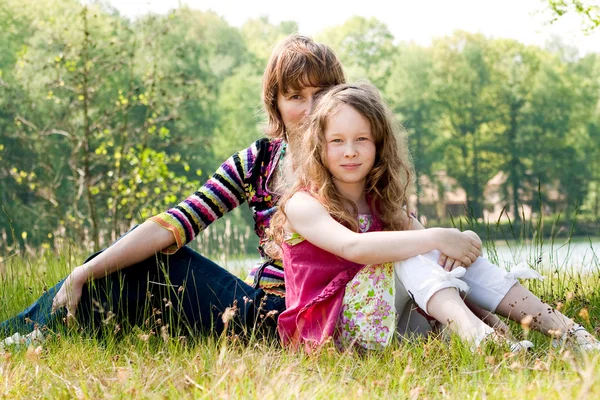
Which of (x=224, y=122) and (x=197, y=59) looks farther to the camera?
(x=224, y=122)

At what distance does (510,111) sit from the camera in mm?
32688

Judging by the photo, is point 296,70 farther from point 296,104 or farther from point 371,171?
point 371,171

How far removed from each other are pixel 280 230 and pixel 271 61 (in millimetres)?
684

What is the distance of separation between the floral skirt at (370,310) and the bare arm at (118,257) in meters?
0.73

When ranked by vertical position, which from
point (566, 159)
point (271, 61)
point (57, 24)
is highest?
point (57, 24)

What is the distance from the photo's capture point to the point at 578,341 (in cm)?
237

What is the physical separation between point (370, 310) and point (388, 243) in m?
0.22

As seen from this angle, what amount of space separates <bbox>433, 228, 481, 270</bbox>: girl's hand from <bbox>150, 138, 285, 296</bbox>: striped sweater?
2.43 feet

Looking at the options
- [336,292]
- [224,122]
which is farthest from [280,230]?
[224,122]

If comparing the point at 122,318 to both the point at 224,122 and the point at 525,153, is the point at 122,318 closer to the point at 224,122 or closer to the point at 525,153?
the point at 224,122

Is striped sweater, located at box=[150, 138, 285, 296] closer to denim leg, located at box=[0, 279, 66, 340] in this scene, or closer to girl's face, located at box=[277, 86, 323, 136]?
girl's face, located at box=[277, 86, 323, 136]

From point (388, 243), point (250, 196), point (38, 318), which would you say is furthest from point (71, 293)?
point (388, 243)

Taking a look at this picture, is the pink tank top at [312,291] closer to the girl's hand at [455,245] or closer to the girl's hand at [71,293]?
the girl's hand at [455,245]

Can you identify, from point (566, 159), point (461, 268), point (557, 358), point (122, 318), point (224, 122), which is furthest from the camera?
point (566, 159)
